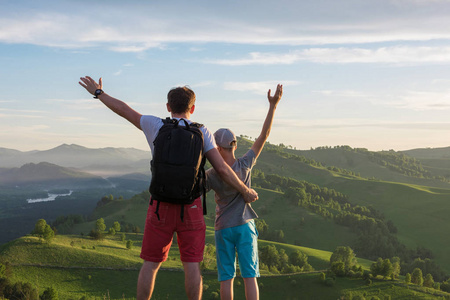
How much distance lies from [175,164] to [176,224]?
35.8 inches

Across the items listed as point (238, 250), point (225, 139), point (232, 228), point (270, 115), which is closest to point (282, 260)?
point (270, 115)

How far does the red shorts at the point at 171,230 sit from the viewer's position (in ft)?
18.9

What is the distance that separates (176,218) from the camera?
5.79m

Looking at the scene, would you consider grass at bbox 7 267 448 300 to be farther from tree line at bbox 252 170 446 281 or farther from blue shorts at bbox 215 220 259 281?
tree line at bbox 252 170 446 281

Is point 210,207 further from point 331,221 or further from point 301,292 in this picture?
point 301,292

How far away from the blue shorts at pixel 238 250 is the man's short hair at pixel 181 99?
81.4 inches

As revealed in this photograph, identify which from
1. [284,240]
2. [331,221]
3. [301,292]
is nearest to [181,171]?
[301,292]

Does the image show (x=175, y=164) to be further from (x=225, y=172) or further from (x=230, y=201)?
(x=230, y=201)

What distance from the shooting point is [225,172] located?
6047mm

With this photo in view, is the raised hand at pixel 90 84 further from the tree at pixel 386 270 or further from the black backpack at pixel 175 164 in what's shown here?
the tree at pixel 386 270

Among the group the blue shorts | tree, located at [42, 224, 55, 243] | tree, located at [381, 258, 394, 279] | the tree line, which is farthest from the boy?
the tree line

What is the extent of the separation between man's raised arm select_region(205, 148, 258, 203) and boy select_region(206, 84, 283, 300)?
0.95 feet

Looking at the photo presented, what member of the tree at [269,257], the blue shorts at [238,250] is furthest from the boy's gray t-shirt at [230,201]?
the tree at [269,257]

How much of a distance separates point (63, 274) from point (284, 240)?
3687 inches
